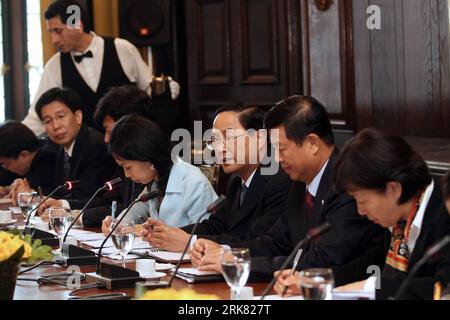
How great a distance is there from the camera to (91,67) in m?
6.16

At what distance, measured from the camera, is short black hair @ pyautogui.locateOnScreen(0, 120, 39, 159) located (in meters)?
5.74

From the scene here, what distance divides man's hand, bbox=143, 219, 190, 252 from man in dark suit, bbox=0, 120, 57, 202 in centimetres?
233

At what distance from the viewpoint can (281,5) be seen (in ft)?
19.7

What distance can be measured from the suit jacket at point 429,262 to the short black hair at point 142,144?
165cm

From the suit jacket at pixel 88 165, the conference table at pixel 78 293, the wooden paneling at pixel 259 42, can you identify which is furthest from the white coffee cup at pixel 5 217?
the wooden paneling at pixel 259 42

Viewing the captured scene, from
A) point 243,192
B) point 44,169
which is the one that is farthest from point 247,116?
point 44,169

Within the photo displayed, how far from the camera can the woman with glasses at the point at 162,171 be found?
3.92 meters

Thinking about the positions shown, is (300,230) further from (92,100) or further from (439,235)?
(92,100)

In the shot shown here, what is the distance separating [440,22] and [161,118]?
2.62m

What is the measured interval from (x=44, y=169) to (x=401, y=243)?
11.5ft

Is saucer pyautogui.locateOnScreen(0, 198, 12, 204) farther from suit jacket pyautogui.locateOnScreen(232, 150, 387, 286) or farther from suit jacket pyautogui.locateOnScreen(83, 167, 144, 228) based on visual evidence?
suit jacket pyautogui.locateOnScreen(232, 150, 387, 286)

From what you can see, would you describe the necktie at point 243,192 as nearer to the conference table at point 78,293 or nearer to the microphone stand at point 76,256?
the microphone stand at point 76,256

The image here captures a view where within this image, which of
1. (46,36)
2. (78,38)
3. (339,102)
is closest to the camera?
(339,102)

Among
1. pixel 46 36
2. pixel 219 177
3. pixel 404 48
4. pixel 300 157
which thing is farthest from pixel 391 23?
pixel 46 36
